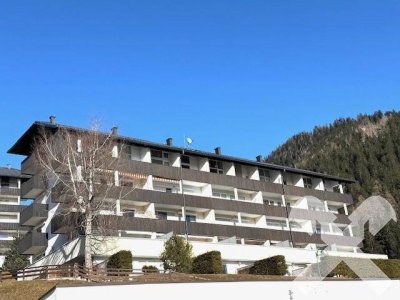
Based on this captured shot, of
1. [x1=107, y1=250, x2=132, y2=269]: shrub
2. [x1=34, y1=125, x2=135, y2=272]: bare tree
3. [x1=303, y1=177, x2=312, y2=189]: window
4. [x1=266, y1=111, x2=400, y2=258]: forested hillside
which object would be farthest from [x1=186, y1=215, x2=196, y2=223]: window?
[x1=266, y1=111, x2=400, y2=258]: forested hillside

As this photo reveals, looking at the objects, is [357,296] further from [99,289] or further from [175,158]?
[175,158]

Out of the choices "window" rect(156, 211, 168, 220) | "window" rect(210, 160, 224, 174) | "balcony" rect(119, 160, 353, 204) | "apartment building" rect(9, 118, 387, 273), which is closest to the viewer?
"apartment building" rect(9, 118, 387, 273)

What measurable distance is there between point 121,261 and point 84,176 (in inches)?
303

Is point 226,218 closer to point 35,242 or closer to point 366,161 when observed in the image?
point 35,242

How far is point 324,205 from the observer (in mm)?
69438

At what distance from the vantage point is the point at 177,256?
41156 millimetres

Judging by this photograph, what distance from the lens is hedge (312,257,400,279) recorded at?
4356 centimetres

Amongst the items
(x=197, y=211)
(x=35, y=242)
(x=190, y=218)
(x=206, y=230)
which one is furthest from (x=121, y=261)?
(x=197, y=211)

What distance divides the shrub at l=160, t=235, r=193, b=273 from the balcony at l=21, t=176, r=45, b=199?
1433 cm

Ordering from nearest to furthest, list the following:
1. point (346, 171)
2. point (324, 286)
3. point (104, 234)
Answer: point (324, 286), point (104, 234), point (346, 171)

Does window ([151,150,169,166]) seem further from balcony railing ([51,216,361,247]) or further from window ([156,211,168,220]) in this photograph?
balcony railing ([51,216,361,247])

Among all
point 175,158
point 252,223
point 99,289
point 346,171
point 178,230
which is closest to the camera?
point 99,289

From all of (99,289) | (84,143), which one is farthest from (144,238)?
(99,289)

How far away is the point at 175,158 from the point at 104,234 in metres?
15.2
